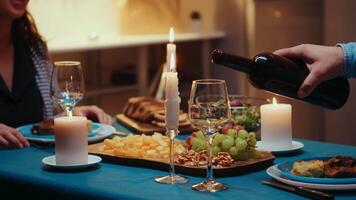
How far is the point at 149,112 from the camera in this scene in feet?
6.75

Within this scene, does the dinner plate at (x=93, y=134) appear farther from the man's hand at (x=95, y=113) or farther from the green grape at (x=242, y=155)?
the green grape at (x=242, y=155)

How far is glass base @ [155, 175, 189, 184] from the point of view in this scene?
1.35 metres

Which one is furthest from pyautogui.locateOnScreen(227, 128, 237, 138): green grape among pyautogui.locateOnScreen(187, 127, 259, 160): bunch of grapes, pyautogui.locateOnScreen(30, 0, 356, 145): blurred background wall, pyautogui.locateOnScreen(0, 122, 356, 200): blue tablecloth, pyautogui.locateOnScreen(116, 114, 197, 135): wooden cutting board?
pyautogui.locateOnScreen(30, 0, 356, 145): blurred background wall

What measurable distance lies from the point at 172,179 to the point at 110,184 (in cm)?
13

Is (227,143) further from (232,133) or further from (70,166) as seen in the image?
(70,166)

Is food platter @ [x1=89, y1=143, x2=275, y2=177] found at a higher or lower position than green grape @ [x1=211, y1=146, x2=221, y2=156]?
lower

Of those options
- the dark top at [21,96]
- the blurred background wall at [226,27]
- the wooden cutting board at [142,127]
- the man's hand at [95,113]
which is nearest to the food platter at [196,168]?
the wooden cutting board at [142,127]

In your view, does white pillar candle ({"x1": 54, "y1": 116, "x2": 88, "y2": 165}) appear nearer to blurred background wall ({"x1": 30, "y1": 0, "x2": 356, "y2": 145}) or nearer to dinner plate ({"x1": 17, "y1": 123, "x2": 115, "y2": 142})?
dinner plate ({"x1": 17, "y1": 123, "x2": 115, "y2": 142})

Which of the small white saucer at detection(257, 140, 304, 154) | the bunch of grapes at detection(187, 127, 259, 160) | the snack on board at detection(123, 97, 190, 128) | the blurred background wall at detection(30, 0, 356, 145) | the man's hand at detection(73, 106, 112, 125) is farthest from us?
the blurred background wall at detection(30, 0, 356, 145)

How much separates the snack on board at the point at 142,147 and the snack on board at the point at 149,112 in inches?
13.5

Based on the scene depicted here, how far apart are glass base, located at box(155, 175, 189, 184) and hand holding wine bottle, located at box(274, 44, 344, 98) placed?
12.8 inches

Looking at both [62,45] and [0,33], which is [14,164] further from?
[62,45]

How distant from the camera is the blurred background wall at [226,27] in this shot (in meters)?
3.69

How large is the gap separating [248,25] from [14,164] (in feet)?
9.87
